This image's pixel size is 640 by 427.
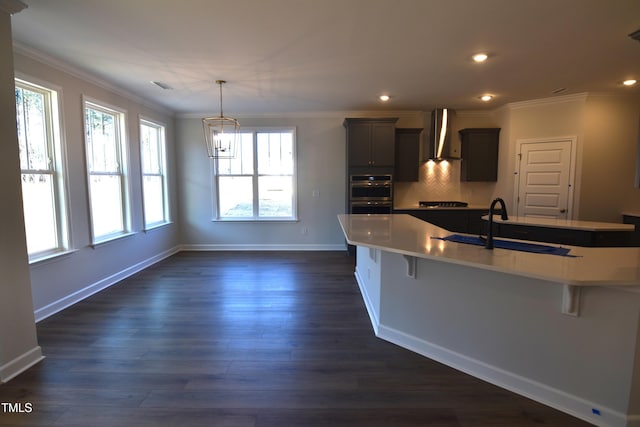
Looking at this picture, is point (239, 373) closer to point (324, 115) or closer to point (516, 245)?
point (516, 245)

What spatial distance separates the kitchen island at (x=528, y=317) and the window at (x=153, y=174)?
4052 millimetres

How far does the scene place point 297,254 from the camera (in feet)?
18.7

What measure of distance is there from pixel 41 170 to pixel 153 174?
209cm

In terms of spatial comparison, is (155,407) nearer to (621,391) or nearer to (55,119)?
(621,391)

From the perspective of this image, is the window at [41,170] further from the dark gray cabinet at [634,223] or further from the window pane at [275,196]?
the dark gray cabinet at [634,223]

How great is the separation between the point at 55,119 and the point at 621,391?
5.10 m

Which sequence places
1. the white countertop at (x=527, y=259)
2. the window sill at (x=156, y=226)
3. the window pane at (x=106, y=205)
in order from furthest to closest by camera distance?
the window sill at (x=156, y=226), the window pane at (x=106, y=205), the white countertop at (x=527, y=259)

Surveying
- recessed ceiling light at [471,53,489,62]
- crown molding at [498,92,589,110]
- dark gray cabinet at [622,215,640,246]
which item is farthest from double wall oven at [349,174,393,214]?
dark gray cabinet at [622,215,640,246]

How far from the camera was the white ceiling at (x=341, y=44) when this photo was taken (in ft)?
7.45

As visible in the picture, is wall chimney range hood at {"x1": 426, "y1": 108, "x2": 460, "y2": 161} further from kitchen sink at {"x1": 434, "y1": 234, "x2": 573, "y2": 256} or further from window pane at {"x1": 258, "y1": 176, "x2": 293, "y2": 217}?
kitchen sink at {"x1": 434, "y1": 234, "x2": 573, "y2": 256}

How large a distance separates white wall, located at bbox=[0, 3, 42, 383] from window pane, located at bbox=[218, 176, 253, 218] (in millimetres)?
3746

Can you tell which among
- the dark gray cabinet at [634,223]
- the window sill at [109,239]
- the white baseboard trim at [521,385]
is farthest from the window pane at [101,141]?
the dark gray cabinet at [634,223]

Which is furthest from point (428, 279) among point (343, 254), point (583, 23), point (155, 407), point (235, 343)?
point (343, 254)

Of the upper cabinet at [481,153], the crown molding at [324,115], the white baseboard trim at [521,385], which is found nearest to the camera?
the white baseboard trim at [521,385]
